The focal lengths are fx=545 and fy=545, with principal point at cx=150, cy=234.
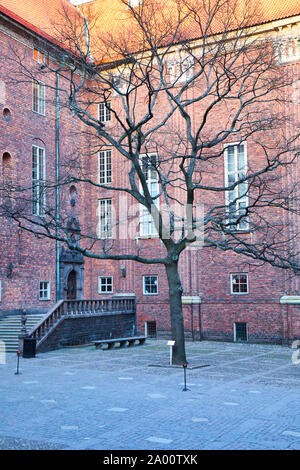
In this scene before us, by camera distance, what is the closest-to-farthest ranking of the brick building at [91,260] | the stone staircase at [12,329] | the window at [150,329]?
the stone staircase at [12,329], the brick building at [91,260], the window at [150,329]

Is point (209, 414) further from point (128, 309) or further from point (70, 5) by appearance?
point (70, 5)

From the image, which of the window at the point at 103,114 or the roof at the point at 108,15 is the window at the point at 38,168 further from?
the roof at the point at 108,15

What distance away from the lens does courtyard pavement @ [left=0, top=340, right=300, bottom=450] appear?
8188 mm

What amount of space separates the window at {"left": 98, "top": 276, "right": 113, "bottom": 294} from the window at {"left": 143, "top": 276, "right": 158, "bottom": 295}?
2.22 metres

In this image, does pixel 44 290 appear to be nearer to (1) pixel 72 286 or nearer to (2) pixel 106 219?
(1) pixel 72 286

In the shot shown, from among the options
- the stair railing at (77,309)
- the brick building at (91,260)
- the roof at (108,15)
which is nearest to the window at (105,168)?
the brick building at (91,260)

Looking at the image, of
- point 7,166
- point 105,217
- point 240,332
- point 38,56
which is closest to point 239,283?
point 240,332

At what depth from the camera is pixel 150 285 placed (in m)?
28.0

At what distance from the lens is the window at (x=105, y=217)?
1150 inches

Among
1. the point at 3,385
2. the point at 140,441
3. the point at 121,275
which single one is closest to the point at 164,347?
the point at 121,275

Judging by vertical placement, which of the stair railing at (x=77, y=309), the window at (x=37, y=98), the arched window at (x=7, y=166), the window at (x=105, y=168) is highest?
the window at (x=37, y=98)

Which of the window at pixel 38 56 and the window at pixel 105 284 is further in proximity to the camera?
the window at pixel 105 284

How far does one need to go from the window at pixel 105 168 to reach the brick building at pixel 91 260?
0.06 meters

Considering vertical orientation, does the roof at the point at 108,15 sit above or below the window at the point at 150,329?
above
